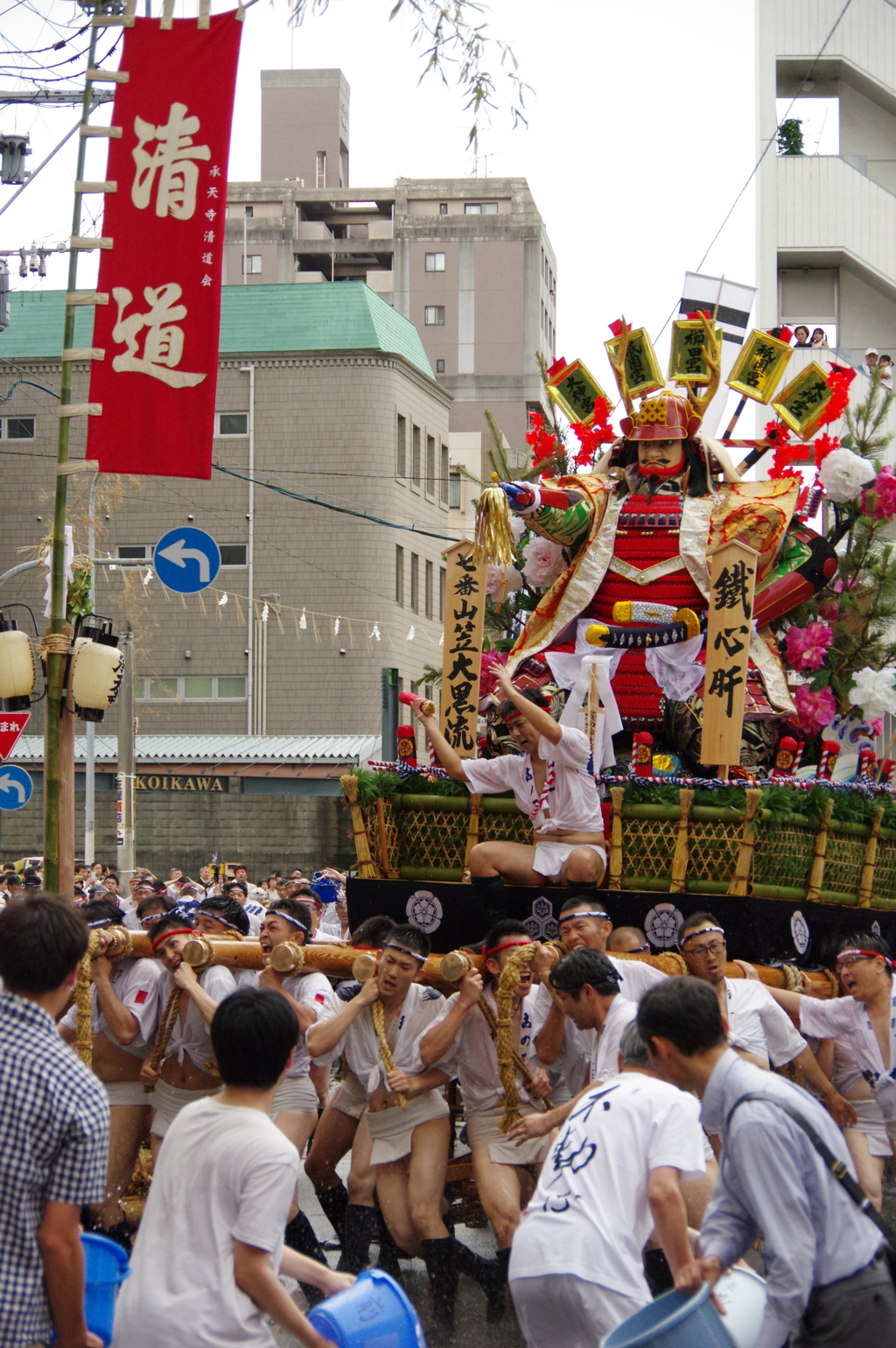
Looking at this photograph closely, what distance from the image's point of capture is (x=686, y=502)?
9.35 metres

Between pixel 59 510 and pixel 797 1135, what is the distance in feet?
17.1

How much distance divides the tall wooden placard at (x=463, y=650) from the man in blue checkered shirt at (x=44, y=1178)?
17.0 feet

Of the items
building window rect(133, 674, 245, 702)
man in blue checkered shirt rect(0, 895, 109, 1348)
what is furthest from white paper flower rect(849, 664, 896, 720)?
building window rect(133, 674, 245, 702)

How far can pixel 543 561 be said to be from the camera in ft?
32.5

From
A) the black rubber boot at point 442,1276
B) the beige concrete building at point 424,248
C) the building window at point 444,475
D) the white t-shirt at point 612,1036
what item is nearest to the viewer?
the white t-shirt at point 612,1036

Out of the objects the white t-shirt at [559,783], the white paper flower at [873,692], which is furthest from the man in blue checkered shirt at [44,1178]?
the white paper flower at [873,692]

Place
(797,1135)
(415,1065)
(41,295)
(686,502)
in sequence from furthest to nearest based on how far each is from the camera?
(41,295) → (686,502) → (415,1065) → (797,1135)

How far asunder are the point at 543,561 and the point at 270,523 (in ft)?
72.8

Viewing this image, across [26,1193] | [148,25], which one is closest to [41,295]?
[148,25]

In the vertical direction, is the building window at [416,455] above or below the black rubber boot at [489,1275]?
above

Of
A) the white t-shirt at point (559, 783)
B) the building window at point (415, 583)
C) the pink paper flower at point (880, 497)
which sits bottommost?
the white t-shirt at point (559, 783)

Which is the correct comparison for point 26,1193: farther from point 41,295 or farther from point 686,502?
point 41,295

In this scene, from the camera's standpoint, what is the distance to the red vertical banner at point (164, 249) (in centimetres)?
772

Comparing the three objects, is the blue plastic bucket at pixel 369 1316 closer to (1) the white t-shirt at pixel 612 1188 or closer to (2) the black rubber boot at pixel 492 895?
(1) the white t-shirt at pixel 612 1188
